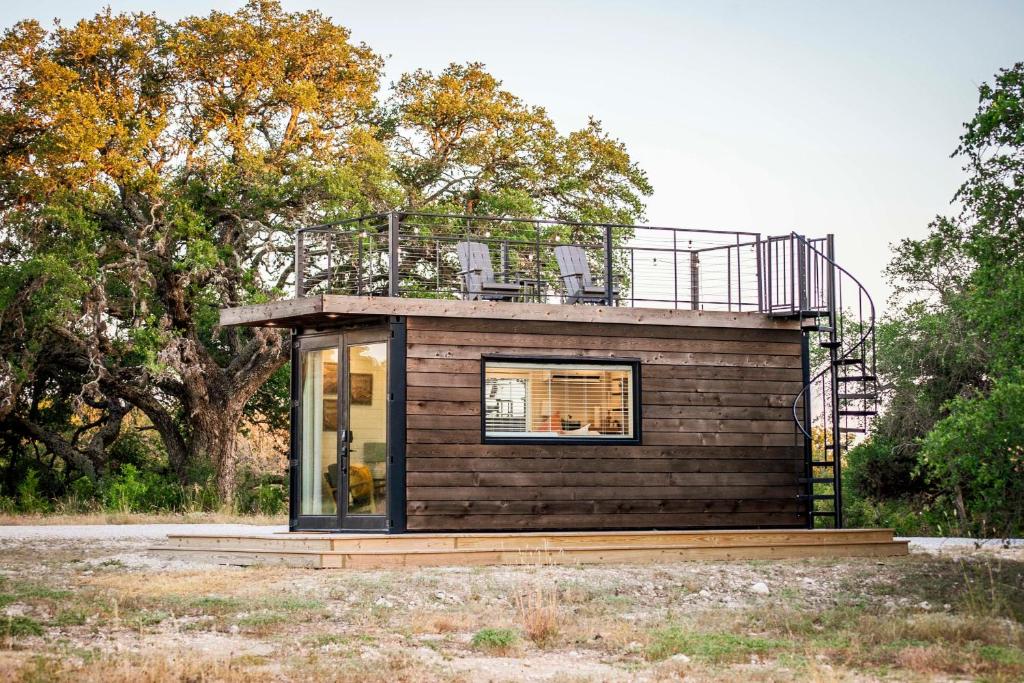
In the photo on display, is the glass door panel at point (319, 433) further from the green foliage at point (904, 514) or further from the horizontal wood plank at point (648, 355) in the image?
the green foliage at point (904, 514)

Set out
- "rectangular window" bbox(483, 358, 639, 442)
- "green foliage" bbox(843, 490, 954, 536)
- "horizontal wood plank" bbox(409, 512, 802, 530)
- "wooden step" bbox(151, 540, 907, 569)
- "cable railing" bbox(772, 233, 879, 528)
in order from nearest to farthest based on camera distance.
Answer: "wooden step" bbox(151, 540, 907, 569), "horizontal wood plank" bbox(409, 512, 802, 530), "rectangular window" bbox(483, 358, 639, 442), "cable railing" bbox(772, 233, 879, 528), "green foliage" bbox(843, 490, 954, 536)

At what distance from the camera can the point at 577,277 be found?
15.1m

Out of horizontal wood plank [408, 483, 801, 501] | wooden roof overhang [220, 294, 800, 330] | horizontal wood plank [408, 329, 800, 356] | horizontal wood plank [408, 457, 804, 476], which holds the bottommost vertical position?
horizontal wood plank [408, 483, 801, 501]

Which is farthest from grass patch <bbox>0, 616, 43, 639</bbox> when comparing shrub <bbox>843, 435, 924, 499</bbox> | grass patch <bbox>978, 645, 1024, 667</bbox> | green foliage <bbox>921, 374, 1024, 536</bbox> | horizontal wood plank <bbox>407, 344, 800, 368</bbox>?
shrub <bbox>843, 435, 924, 499</bbox>

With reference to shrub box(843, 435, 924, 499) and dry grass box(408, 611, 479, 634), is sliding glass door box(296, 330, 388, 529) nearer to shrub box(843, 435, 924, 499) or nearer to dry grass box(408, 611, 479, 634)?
dry grass box(408, 611, 479, 634)

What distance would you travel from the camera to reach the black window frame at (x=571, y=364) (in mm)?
13336

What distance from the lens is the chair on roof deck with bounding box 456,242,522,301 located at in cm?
1441

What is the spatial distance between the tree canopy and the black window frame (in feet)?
29.3

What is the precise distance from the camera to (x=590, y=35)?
21844mm

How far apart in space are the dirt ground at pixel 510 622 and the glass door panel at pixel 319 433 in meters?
1.79

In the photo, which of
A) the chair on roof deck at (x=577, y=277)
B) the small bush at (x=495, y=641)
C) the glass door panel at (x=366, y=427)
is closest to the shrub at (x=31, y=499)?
the glass door panel at (x=366, y=427)

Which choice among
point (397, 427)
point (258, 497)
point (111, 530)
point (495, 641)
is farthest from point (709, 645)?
point (258, 497)

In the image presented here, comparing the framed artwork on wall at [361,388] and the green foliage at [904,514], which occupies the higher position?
the framed artwork on wall at [361,388]

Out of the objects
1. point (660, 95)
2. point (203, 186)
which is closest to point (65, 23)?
point (203, 186)
